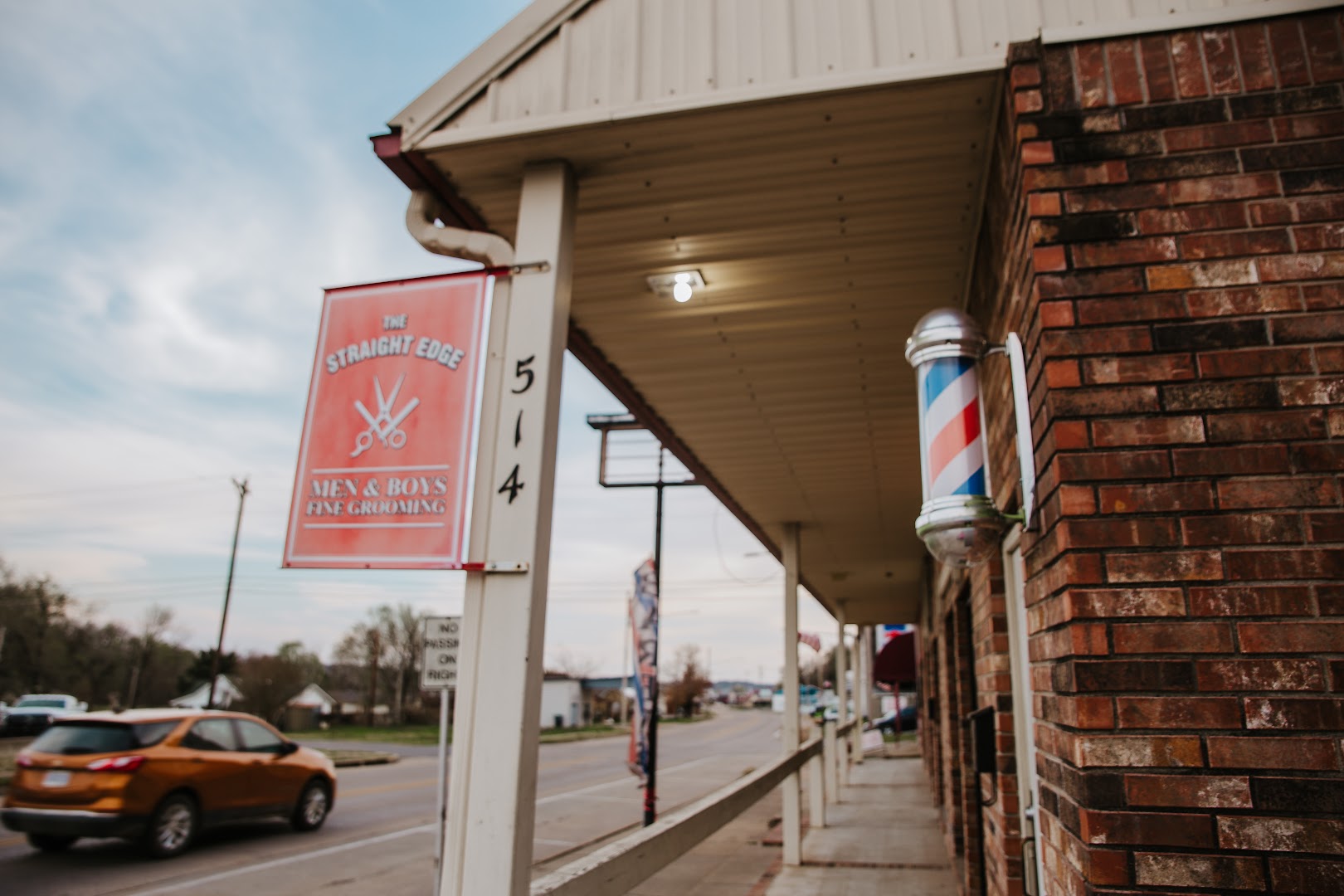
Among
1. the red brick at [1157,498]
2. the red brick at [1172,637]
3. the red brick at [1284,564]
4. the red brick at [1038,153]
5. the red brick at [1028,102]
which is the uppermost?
the red brick at [1028,102]

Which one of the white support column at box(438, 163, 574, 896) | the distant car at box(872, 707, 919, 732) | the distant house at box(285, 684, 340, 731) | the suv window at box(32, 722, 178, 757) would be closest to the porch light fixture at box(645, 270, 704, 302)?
the white support column at box(438, 163, 574, 896)

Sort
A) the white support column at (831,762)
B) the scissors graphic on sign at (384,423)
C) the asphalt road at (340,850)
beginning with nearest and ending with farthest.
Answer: the scissors graphic on sign at (384,423) < the asphalt road at (340,850) < the white support column at (831,762)

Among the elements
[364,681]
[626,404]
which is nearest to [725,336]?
[626,404]

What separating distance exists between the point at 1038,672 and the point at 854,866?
6.06 m

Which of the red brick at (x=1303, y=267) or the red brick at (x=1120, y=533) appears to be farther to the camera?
the red brick at (x=1303, y=267)

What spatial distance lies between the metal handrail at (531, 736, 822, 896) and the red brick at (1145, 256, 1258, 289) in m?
2.27

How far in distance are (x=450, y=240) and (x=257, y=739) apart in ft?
28.4

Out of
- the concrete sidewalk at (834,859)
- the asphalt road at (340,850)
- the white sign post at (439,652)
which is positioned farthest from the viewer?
the white sign post at (439,652)

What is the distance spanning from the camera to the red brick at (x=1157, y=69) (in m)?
2.42

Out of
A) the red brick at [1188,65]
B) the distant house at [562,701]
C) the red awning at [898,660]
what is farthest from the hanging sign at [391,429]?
the distant house at [562,701]

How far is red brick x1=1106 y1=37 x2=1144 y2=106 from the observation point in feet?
7.97

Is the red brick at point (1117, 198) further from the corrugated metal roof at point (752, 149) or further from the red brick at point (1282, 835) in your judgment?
the red brick at point (1282, 835)

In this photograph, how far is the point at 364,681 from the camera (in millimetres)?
63656

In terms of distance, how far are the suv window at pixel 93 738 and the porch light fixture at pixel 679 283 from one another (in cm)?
759
